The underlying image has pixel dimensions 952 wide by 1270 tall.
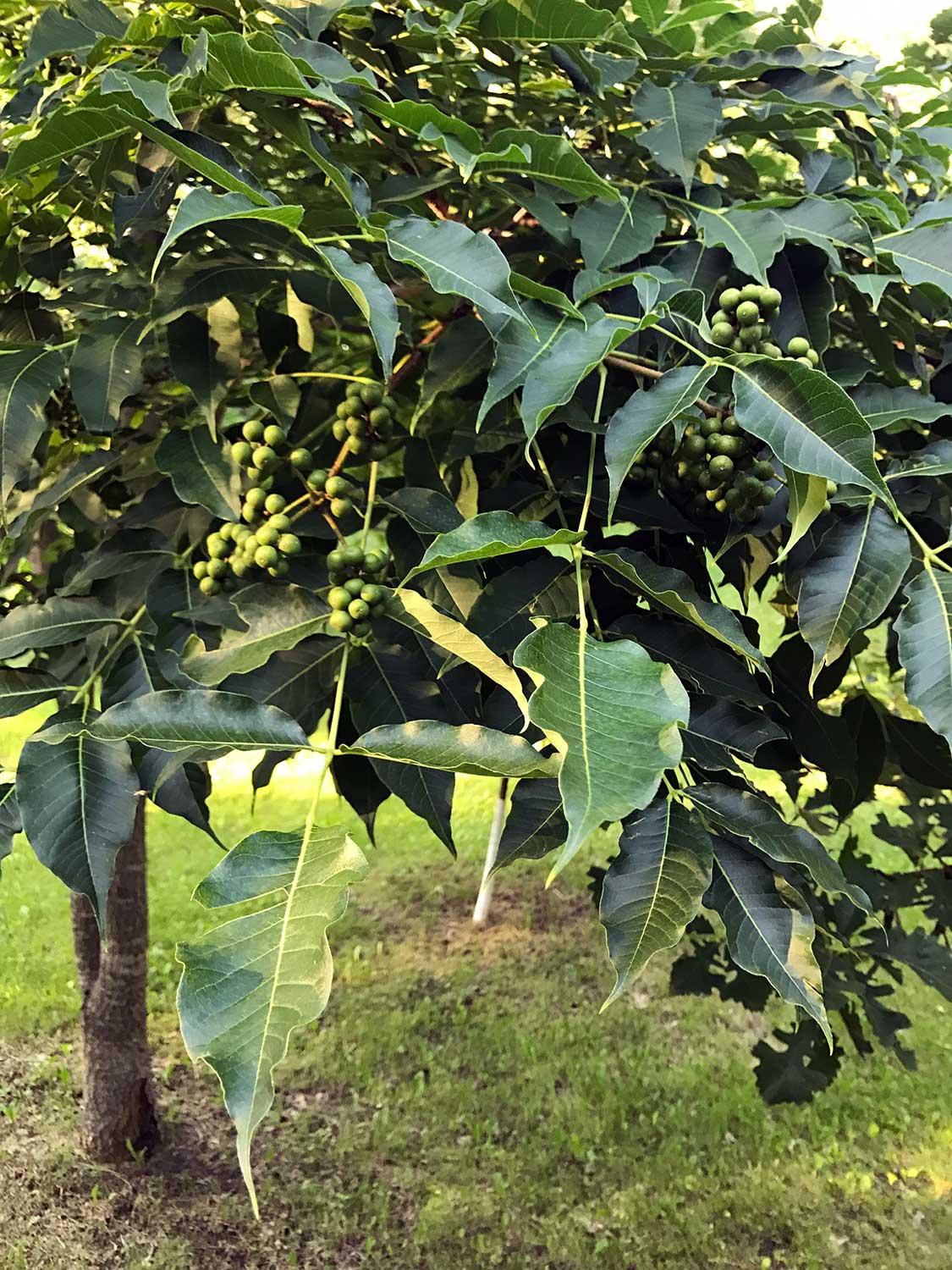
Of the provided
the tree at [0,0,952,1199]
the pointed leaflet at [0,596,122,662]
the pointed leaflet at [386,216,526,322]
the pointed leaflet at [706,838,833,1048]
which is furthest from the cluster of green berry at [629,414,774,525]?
the pointed leaflet at [0,596,122,662]

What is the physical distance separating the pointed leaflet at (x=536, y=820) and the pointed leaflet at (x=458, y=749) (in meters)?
0.11

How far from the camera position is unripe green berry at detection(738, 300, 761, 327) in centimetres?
85

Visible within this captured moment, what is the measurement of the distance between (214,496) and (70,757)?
1.00ft

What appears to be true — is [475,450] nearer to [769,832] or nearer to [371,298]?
[371,298]

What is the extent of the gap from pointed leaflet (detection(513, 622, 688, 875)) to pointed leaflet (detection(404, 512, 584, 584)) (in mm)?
66

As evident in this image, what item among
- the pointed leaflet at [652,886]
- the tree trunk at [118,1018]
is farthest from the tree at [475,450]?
the tree trunk at [118,1018]

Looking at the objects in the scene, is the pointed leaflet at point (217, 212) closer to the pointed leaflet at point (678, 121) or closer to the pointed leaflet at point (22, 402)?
the pointed leaflet at point (22, 402)

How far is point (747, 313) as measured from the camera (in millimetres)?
861

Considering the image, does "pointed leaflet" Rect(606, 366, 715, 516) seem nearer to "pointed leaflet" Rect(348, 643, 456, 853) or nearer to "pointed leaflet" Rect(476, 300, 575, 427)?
"pointed leaflet" Rect(476, 300, 575, 427)

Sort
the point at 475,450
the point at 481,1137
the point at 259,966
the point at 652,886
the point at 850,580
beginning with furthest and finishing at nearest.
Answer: the point at 481,1137 → the point at 475,450 → the point at 850,580 → the point at 652,886 → the point at 259,966

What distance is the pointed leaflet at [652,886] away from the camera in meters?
0.70

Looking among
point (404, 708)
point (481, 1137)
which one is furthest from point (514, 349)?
point (481, 1137)

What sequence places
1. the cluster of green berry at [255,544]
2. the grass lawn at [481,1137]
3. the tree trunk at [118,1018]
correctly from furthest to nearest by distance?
1. the grass lawn at [481,1137]
2. the tree trunk at [118,1018]
3. the cluster of green berry at [255,544]

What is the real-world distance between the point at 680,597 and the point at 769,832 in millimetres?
201
